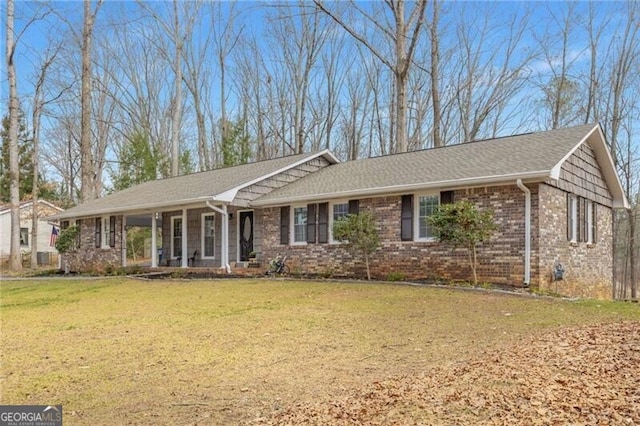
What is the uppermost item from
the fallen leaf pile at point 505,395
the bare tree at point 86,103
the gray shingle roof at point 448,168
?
the bare tree at point 86,103

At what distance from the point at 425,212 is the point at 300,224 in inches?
165

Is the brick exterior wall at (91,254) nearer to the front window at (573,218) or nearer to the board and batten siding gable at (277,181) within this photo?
the board and batten siding gable at (277,181)

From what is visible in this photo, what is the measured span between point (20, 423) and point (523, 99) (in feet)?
91.3

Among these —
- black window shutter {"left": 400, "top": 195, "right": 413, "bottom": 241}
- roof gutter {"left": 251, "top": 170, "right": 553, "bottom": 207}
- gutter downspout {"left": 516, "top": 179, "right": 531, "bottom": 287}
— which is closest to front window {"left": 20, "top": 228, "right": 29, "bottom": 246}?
roof gutter {"left": 251, "top": 170, "right": 553, "bottom": 207}

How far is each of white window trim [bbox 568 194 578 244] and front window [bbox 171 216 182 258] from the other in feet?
44.4

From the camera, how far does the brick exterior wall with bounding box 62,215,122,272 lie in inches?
765

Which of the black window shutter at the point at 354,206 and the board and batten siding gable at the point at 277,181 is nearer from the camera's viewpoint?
the black window shutter at the point at 354,206

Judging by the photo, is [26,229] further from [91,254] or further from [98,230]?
[98,230]

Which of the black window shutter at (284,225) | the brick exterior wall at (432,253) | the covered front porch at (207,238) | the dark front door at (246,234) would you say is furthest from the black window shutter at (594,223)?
the dark front door at (246,234)

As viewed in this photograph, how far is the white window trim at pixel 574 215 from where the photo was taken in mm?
12812

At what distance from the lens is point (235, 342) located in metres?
6.07

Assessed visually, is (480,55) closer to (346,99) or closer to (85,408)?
(346,99)

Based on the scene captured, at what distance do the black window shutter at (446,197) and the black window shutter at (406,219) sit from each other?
875mm

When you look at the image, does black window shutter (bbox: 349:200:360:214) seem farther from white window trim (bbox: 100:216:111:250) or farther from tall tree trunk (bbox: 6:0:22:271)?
tall tree trunk (bbox: 6:0:22:271)
